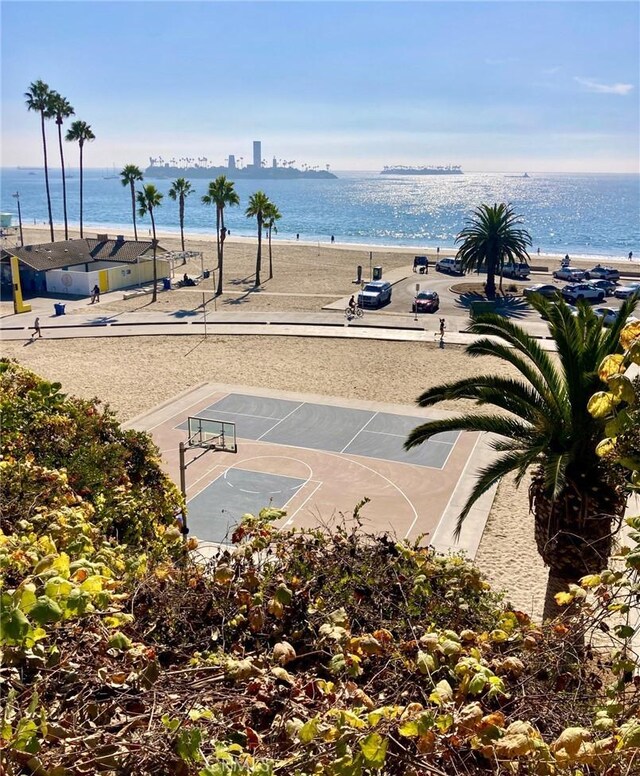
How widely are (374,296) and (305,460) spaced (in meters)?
26.9

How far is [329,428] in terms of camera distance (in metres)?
23.8

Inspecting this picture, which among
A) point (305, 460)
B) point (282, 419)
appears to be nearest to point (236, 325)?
point (282, 419)

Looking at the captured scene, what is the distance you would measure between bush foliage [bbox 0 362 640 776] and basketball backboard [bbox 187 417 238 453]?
1368cm

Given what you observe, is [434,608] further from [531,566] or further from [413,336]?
[413,336]

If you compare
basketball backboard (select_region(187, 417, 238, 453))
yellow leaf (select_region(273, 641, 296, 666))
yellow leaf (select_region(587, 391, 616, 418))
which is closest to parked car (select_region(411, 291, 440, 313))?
basketball backboard (select_region(187, 417, 238, 453))

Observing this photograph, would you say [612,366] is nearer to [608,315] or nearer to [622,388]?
[622,388]

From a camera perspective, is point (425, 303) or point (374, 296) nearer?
point (425, 303)

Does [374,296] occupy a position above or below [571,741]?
below

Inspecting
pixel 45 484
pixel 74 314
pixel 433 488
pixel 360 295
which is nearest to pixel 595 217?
pixel 360 295

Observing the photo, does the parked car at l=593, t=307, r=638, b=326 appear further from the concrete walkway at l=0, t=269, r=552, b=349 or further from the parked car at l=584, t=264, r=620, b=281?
the parked car at l=584, t=264, r=620, b=281

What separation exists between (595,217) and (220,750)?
666ft

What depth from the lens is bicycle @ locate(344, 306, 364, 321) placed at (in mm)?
42188

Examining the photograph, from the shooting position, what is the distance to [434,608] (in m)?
5.95

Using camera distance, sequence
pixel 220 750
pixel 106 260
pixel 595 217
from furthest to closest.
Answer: pixel 595 217 → pixel 106 260 → pixel 220 750
